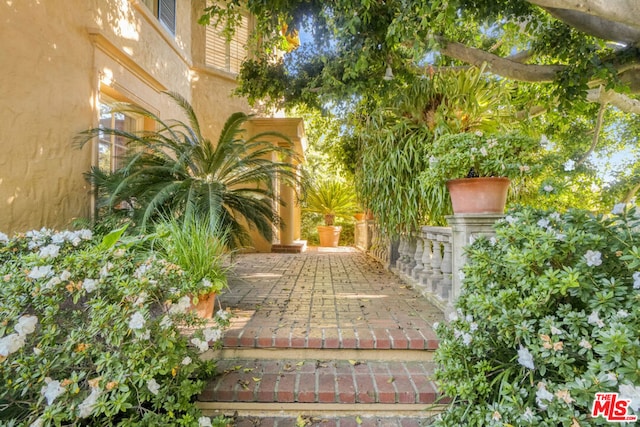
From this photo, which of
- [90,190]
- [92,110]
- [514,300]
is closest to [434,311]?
[514,300]

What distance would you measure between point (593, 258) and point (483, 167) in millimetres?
1152

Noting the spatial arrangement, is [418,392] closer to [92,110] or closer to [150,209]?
[150,209]

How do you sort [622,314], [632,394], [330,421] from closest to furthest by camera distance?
[632,394] < [622,314] < [330,421]

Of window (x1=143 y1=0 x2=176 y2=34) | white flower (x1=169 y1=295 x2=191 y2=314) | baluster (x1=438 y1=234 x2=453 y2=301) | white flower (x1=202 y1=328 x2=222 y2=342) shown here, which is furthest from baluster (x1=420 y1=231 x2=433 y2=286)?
window (x1=143 y1=0 x2=176 y2=34)

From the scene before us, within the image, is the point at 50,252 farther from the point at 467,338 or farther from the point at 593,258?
the point at 593,258

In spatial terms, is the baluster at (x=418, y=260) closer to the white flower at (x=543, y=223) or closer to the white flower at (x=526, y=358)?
the white flower at (x=543, y=223)

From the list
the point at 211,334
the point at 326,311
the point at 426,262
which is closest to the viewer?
the point at 211,334

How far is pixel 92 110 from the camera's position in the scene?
3.35 meters

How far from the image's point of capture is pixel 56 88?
2932mm

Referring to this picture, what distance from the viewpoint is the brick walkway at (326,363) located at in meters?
1.91

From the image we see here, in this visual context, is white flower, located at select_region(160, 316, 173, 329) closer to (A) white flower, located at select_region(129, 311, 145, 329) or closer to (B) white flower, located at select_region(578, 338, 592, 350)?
(A) white flower, located at select_region(129, 311, 145, 329)

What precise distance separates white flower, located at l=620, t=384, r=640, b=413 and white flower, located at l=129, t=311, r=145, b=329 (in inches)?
75.3

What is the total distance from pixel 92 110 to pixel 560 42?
5.25 meters

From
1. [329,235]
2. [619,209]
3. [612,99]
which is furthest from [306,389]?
[329,235]
